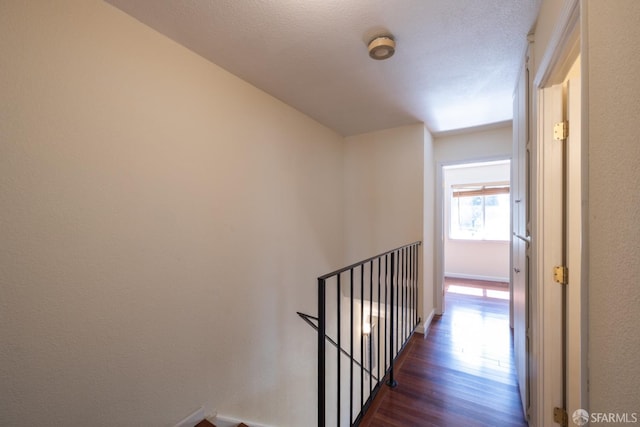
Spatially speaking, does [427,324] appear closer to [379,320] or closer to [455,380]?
[455,380]

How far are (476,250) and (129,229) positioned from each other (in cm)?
603

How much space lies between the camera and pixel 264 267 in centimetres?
218

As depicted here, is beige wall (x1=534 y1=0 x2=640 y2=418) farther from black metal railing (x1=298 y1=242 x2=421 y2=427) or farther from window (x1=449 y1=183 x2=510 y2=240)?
window (x1=449 y1=183 x2=510 y2=240)

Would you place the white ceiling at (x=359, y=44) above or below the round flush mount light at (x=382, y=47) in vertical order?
above

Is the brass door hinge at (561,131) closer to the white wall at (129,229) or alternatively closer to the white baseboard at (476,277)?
the white wall at (129,229)

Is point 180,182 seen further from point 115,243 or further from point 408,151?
point 408,151

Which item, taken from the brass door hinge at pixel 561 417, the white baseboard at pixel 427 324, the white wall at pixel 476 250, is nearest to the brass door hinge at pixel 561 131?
the brass door hinge at pixel 561 417

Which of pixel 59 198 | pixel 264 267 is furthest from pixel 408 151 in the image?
pixel 59 198

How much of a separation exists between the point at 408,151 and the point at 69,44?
2930mm

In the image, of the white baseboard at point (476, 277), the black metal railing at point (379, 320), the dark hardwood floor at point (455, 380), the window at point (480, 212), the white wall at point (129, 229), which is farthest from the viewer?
the window at point (480, 212)

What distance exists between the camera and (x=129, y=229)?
136 cm

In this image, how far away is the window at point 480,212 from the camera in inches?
203

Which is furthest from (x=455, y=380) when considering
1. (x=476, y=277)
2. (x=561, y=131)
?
(x=476, y=277)

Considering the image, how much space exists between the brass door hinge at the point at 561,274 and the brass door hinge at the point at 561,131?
0.66m
